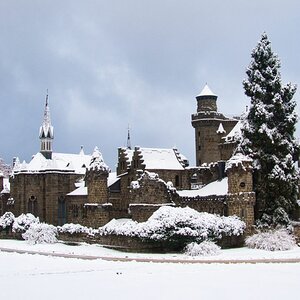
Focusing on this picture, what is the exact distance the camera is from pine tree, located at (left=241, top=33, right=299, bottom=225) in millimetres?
45500

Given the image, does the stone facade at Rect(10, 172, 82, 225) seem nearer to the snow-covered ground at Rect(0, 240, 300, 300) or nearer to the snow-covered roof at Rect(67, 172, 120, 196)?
the snow-covered roof at Rect(67, 172, 120, 196)

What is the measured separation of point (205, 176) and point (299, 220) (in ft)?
42.4

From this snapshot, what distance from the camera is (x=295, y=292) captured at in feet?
80.7

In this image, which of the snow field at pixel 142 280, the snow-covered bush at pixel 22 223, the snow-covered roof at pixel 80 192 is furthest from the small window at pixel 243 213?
the snow-covered bush at pixel 22 223

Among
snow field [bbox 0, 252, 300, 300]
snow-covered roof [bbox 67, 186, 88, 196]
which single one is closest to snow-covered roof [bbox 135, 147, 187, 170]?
snow-covered roof [bbox 67, 186, 88, 196]

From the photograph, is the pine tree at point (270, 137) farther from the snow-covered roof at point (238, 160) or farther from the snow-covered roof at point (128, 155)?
the snow-covered roof at point (128, 155)

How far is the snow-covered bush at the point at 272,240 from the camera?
42.2 metres

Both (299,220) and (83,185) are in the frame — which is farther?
(83,185)

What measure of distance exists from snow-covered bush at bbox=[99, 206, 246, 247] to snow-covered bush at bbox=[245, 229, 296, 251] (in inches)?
57.5

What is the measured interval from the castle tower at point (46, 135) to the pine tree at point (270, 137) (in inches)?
1280

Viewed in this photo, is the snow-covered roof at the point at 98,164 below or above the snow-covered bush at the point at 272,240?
above

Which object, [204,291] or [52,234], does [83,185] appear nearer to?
[52,234]

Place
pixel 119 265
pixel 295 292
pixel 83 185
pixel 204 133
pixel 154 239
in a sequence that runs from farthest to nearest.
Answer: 1. pixel 204 133
2. pixel 83 185
3. pixel 154 239
4. pixel 119 265
5. pixel 295 292

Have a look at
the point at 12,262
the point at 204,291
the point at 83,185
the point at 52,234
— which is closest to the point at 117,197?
the point at 83,185
